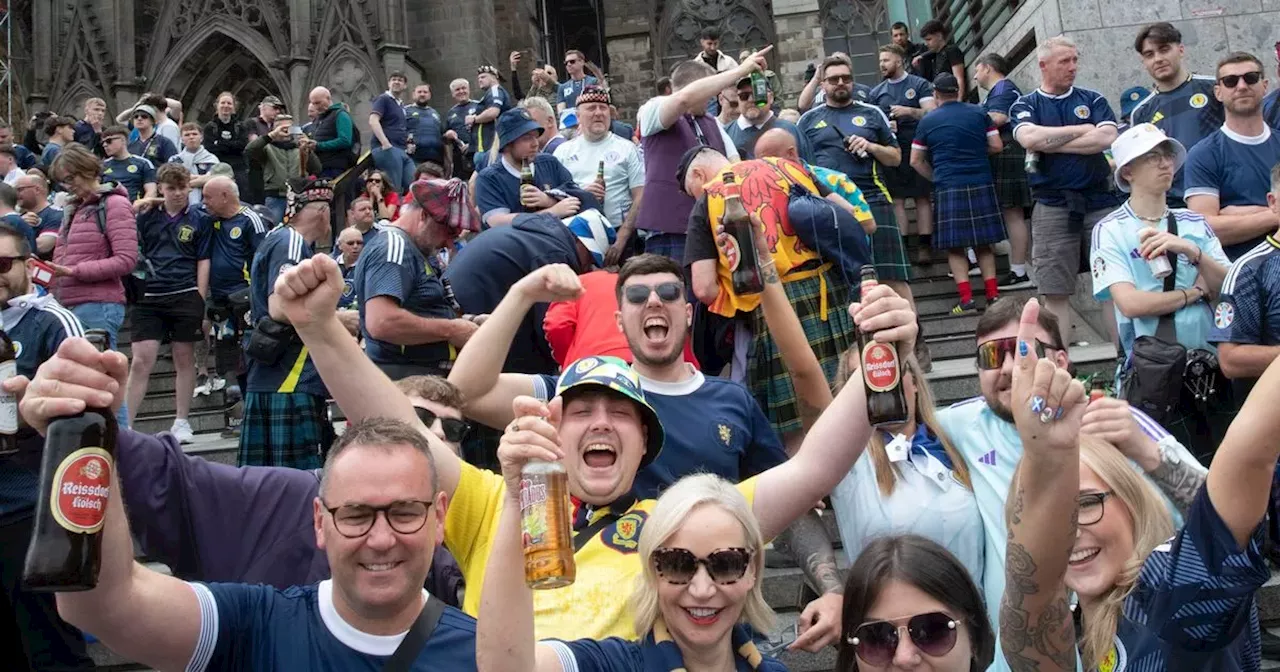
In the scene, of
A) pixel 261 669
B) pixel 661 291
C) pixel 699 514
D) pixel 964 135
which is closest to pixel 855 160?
pixel 964 135

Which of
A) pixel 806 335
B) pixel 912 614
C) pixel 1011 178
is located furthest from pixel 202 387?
pixel 912 614

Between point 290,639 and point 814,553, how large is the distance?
1.90m

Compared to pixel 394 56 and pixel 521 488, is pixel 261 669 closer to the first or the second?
pixel 521 488

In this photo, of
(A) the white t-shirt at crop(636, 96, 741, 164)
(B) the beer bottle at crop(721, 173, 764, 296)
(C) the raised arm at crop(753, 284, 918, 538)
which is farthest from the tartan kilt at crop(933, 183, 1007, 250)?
(C) the raised arm at crop(753, 284, 918, 538)

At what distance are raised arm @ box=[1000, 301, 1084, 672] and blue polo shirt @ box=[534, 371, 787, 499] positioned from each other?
1375 mm

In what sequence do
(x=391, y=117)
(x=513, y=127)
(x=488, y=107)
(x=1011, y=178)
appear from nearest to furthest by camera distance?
(x=513, y=127) < (x=1011, y=178) < (x=488, y=107) < (x=391, y=117)

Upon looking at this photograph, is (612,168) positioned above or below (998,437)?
above

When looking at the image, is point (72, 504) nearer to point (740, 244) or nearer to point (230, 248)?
point (740, 244)

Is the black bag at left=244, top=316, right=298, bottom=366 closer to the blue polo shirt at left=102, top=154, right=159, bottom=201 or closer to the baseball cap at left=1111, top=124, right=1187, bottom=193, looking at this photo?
the baseball cap at left=1111, top=124, right=1187, bottom=193

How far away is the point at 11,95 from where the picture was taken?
82.6ft

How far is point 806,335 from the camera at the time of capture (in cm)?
591

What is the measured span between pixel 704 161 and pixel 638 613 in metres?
3.57

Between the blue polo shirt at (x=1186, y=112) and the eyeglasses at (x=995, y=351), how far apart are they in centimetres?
452

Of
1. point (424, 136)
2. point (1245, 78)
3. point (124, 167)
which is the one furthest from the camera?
point (424, 136)
